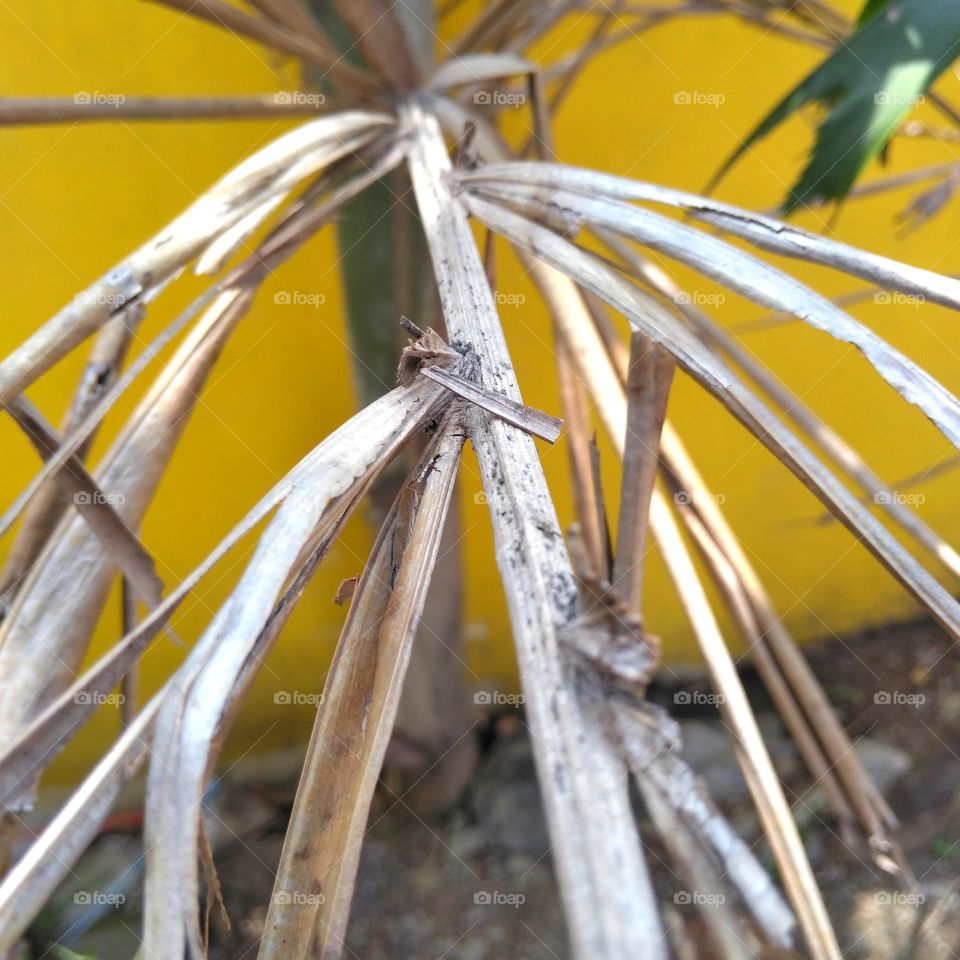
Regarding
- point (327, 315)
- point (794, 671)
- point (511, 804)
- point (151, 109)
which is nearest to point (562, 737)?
point (794, 671)

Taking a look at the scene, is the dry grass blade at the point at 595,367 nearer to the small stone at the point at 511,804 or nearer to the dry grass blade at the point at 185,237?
the dry grass blade at the point at 185,237

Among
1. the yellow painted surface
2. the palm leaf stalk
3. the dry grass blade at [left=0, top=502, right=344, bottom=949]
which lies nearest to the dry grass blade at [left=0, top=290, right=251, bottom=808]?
the palm leaf stalk

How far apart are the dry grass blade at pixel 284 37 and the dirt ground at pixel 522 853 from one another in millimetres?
881

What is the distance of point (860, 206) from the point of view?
112 cm

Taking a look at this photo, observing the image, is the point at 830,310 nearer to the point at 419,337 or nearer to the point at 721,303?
the point at 419,337

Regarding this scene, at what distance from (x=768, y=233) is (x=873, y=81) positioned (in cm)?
14

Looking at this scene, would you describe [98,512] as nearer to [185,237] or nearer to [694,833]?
[185,237]

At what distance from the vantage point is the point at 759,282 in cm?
39

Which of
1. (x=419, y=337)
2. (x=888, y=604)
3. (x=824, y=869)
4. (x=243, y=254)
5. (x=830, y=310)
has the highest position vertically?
(x=243, y=254)

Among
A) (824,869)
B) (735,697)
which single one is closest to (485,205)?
(735,697)

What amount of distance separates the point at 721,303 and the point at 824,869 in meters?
0.74

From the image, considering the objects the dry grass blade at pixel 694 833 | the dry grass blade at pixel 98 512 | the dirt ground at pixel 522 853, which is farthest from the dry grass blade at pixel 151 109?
the dirt ground at pixel 522 853

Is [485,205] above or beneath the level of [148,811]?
above

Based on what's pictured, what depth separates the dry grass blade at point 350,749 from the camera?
28 cm
